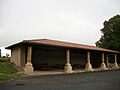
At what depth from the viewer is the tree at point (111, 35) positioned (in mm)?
42562

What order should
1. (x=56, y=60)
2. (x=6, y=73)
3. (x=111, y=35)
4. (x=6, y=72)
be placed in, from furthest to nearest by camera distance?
(x=111, y=35) → (x=56, y=60) → (x=6, y=72) → (x=6, y=73)

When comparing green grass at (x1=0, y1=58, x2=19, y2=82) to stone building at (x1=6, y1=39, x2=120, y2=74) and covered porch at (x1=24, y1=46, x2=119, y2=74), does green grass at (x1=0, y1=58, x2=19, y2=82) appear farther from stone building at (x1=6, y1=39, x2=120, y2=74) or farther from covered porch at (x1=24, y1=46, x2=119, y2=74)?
covered porch at (x1=24, y1=46, x2=119, y2=74)

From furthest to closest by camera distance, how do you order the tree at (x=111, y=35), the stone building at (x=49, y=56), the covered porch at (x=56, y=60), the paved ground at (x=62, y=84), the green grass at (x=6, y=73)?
the tree at (x=111, y=35)
the covered porch at (x=56, y=60)
the stone building at (x=49, y=56)
the green grass at (x=6, y=73)
the paved ground at (x=62, y=84)

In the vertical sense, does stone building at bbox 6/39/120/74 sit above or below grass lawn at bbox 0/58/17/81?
above

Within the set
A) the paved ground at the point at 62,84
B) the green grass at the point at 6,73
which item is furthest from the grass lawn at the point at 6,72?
the paved ground at the point at 62,84

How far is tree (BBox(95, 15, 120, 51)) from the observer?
140ft

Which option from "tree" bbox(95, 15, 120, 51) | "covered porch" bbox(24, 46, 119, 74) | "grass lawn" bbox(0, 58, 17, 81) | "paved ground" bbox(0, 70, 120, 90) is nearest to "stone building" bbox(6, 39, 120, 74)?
"covered porch" bbox(24, 46, 119, 74)

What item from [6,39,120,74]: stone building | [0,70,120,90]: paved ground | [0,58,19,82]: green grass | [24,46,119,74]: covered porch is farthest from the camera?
[24,46,119,74]: covered porch

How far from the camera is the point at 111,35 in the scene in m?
44.0

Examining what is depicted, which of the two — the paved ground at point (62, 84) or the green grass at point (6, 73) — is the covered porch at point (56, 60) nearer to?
the green grass at point (6, 73)

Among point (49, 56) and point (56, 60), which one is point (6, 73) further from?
point (56, 60)

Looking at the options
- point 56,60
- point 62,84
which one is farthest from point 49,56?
point 62,84

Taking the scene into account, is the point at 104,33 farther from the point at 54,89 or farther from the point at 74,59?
the point at 54,89

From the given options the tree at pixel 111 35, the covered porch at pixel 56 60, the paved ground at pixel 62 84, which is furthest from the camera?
the tree at pixel 111 35
